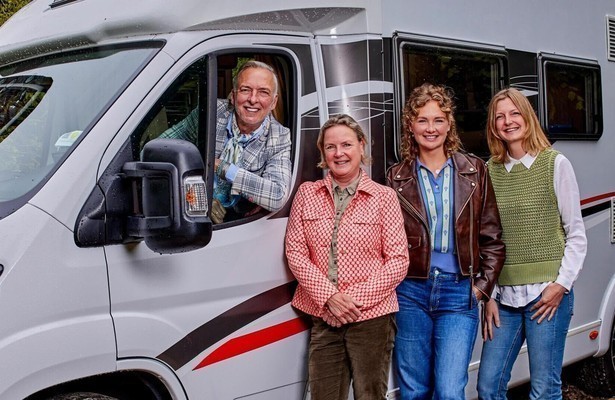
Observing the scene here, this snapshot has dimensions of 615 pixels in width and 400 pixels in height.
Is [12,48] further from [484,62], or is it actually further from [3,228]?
[484,62]

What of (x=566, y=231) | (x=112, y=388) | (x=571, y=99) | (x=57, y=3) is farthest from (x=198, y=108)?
(x=571, y=99)

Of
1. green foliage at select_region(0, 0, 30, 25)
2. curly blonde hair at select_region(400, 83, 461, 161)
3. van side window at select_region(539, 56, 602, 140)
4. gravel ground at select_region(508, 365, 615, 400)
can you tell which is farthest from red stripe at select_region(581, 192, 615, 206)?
green foliage at select_region(0, 0, 30, 25)

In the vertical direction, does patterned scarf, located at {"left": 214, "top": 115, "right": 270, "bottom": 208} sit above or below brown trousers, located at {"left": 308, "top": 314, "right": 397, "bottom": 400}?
above

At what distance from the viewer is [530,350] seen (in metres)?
4.36

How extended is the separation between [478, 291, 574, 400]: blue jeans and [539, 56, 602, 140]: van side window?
5.01 ft

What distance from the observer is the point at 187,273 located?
3570mm

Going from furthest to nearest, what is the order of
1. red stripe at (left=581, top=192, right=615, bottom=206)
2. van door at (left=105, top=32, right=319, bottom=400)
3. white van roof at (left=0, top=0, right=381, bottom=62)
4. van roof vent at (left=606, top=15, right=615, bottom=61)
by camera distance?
van roof vent at (left=606, top=15, right=615, bottom=61), red stripe at (left=581, top=192, right=615, bottom=206), white van roof at (left=0, top=0, right=381, bottom=62), van door at (left=105, top=32, right=319, bottom=400)

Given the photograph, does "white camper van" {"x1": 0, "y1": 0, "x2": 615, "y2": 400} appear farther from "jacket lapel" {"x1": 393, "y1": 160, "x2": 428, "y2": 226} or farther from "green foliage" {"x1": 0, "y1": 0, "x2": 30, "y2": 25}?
"green foliage" {"x1": 0, "y1": 0, "x2": 30, "y2": 25}

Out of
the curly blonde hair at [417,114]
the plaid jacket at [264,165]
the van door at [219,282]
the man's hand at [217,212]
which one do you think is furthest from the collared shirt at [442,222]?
the man's hand at [217,212]

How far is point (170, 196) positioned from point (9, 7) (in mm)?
6115

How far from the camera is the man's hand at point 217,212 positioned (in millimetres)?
3706

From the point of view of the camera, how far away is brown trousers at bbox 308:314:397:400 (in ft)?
13.0

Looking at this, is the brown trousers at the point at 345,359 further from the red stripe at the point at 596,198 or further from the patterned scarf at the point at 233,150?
the red stripe at the point at 596,198

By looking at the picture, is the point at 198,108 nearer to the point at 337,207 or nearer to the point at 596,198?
the point at 337,207
